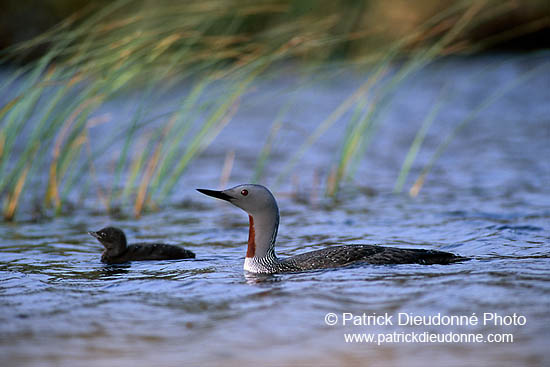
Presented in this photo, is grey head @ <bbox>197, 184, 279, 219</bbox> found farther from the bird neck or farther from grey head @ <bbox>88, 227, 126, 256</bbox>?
grey head @ <bbox>88, 227, 126, 256</bbox>

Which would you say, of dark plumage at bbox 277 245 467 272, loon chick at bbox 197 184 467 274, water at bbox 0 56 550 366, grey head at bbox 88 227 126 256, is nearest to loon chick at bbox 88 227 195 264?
grey head at bbox 88 227 126 256

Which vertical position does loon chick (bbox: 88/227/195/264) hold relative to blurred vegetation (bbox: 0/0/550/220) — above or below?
below

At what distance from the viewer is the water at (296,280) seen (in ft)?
12.3

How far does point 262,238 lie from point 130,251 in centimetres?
113

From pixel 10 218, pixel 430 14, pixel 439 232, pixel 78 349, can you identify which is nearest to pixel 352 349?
pixel 78 349

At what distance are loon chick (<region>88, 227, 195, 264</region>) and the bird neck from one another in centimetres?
70

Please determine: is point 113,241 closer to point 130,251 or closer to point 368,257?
point 130,251

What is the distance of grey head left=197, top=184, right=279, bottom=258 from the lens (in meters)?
5.25

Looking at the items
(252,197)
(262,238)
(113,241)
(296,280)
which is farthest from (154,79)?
(296,280)

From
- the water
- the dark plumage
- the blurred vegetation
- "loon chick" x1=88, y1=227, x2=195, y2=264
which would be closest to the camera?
the water

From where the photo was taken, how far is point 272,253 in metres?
5.28

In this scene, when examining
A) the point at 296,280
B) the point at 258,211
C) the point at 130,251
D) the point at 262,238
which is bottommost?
the point at 296,280

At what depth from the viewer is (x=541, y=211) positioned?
7.08 meters

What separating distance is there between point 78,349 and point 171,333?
0.43m
